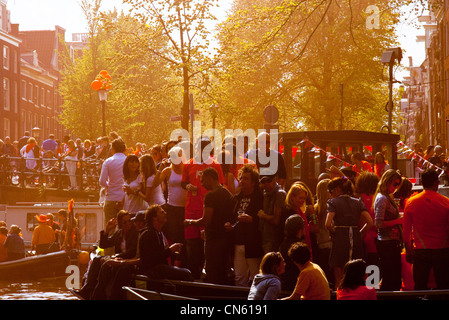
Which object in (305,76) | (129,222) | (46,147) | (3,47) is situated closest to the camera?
(129,222)

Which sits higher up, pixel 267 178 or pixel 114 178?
pixel 114 178

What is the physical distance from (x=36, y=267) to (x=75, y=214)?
9.78ft

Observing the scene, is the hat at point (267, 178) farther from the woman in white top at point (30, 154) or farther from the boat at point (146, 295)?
the woman in white top at point (30, 154)

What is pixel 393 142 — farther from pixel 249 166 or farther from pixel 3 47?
pixel 3 47

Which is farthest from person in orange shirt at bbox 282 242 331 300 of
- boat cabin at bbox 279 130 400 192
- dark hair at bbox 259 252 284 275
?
boat cabin at bbox 279 130 400 192

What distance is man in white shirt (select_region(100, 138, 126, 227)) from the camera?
1309cm

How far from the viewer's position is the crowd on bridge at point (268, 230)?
881 cm

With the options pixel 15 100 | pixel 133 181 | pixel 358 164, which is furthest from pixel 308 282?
pixel 15 100

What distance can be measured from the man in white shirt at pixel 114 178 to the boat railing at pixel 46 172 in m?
14.6

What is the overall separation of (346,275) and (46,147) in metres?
25.0

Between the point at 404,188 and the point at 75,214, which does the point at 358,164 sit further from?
the point at 75,214

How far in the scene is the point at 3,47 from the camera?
5700cm

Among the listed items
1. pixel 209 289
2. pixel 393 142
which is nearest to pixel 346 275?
pixel 209 289

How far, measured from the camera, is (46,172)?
29984 mm
